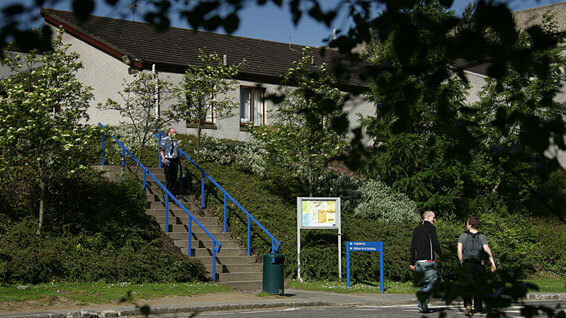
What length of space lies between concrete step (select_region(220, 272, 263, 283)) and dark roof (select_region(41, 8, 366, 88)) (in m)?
9.97

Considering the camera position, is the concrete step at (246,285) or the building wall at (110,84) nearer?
the concrete step at (246,285)

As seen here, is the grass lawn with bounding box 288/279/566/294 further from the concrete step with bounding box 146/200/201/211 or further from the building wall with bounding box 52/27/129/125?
the building wall with bounding box 52/27/129/125

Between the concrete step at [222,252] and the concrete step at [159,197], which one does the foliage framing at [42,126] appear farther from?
the concrete step at [222,252]

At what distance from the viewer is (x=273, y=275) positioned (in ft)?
50.1

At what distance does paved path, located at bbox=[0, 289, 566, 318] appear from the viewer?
11836mm

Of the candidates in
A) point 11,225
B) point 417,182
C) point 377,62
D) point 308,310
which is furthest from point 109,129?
point 377,62

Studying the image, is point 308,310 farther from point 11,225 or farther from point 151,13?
point 151,13

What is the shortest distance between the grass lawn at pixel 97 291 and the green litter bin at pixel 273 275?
920mm

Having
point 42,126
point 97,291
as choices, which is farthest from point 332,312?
point 42,126

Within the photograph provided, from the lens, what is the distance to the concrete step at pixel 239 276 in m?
17.2

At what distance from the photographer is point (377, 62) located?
361cm

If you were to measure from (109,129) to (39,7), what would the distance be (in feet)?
48.8

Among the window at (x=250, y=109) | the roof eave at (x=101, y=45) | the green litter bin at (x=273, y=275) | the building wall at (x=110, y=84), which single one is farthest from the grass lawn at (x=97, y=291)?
the window at (x=250, y=109)

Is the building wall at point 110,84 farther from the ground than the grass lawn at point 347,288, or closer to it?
farther from the ground
